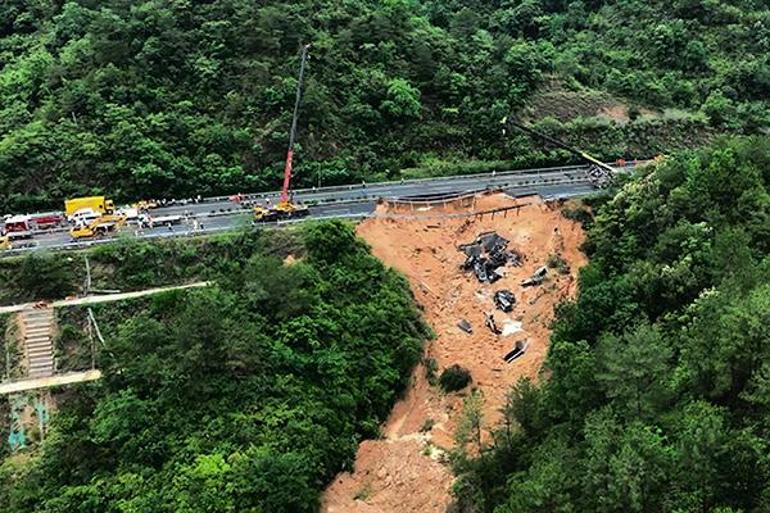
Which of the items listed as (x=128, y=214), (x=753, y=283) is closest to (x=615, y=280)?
(x=753, y=283)

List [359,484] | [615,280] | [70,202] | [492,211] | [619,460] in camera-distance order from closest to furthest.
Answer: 1. [619,460]
2. [359,484]
3. [615,280]
4. [70,202]
5. [492,211]

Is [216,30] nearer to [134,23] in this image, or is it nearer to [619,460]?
[134,23]

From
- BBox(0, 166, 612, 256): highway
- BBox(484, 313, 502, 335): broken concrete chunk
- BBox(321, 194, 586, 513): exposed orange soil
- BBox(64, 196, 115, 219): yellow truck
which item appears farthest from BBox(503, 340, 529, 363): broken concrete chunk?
BBox(64, 196, 115, 219): yellow truck

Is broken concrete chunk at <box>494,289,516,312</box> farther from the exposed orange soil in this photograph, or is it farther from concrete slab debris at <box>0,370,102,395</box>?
concrete slab debris at <box>0,370,102,395</box>

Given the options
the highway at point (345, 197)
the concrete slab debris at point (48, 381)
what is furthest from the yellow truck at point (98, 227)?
the concrete slab debris at point (48, 381)

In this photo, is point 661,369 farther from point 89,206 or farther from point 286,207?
point 89,206

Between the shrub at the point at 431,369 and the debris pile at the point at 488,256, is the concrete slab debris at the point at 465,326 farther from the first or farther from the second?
the debris pile at the point at 488,256

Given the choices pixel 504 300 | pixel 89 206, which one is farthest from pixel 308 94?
pixel 504 300
